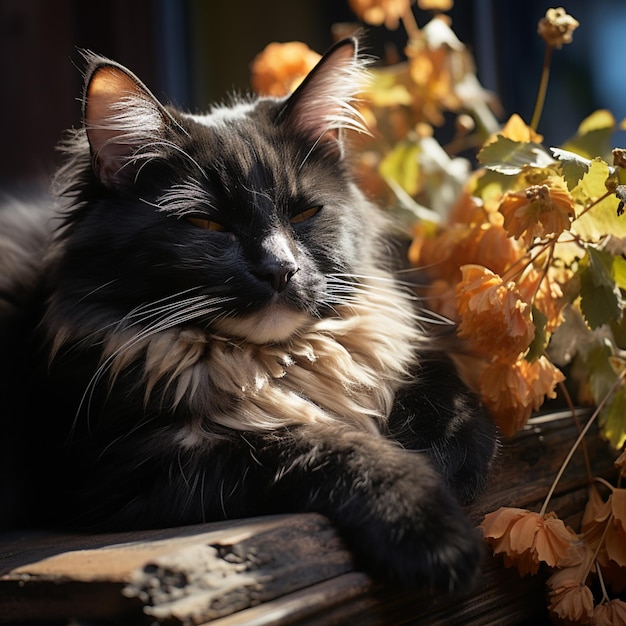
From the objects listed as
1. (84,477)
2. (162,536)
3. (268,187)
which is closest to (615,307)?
(268,187)

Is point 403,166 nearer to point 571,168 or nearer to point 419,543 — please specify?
point 571,168

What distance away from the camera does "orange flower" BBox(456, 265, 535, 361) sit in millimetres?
1176

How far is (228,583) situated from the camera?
0.91 meters

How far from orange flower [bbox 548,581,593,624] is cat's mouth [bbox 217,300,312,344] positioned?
56 centimetres

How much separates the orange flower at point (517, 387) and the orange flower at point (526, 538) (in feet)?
0.79

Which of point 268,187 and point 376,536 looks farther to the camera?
point 268,187

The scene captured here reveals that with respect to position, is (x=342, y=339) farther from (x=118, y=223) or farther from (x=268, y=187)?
(x=118, y=223)

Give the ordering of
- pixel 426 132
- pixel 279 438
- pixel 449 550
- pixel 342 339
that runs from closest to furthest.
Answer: pixel 449 550 < pixel 279 438 < pixel 342 339 < pixel 426 132

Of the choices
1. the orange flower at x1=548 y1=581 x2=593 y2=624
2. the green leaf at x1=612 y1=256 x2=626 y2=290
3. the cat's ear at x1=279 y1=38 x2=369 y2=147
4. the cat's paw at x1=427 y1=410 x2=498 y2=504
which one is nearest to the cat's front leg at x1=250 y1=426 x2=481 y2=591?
the cat's paw at x1=427 y1=410 x2=498 y2=504

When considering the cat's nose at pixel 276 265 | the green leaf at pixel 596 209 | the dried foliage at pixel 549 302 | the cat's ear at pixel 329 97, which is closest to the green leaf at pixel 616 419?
the dried foliage at pixel 549 302

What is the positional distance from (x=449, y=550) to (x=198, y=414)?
0.47 metres

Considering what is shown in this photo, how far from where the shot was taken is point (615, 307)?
1.22 meters

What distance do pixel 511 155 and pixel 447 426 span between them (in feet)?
1.52

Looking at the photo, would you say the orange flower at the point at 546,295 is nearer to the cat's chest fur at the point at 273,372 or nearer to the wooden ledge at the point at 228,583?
the cat's chest fur at the point at 273,372
